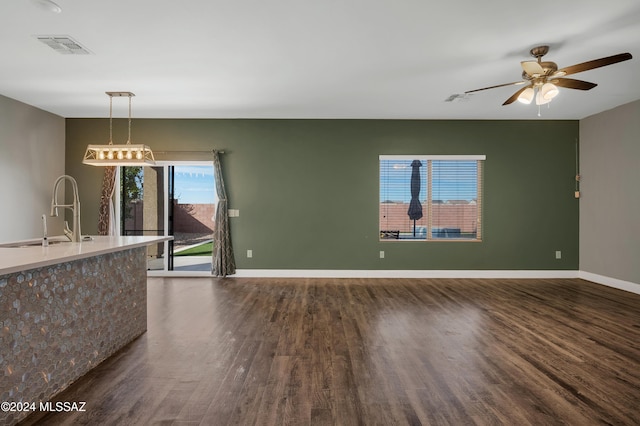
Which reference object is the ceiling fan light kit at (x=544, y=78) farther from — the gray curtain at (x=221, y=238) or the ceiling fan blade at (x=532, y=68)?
the gray curtain at (x=221, y=238)

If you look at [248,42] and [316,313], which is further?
[316,313]

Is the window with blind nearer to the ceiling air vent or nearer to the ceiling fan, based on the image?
the ceiling fan

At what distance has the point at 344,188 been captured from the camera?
6309 mm

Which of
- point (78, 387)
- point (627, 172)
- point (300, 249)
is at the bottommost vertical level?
point (78, 387)

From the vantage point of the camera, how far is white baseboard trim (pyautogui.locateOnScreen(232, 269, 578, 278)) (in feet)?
20.5

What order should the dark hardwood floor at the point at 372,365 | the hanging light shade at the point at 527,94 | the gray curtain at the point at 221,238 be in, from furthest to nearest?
the gray curtain at the point at 221,238 < the hanging light shade at the point at 527,94 < the dark hardwood floor at the point at 372,365

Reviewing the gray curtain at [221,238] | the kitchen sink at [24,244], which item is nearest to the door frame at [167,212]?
the gray curtain at [221,238]

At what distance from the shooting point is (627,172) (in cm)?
536

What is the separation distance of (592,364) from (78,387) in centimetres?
378

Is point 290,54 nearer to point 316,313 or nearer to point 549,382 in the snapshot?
point 316,313

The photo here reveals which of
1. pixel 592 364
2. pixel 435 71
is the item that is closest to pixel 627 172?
pixel 435 71

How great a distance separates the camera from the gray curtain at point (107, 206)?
20.1 ft

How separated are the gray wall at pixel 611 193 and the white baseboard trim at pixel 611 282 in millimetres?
63

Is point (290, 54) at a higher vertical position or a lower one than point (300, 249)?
higher
